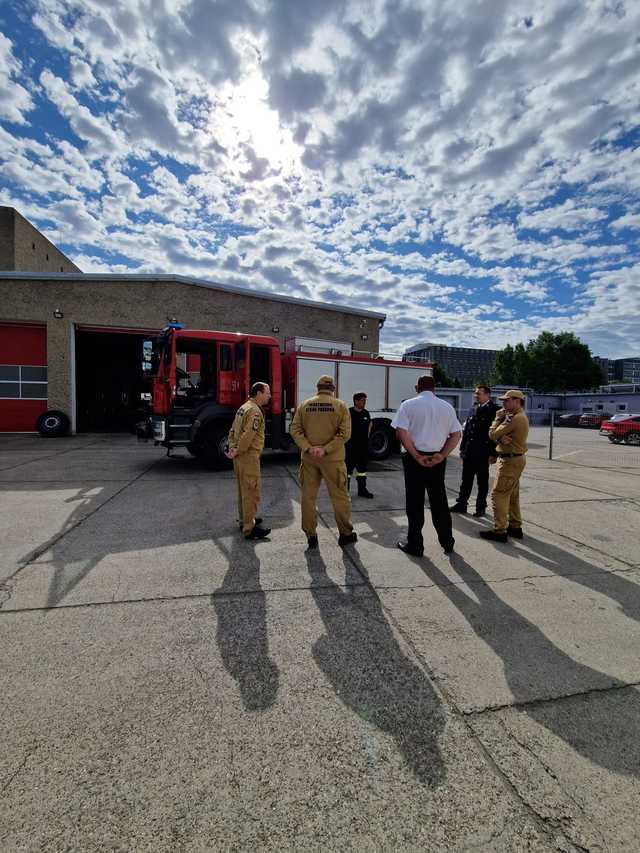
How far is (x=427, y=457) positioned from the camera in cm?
399

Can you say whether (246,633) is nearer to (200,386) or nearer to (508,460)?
(508,460)

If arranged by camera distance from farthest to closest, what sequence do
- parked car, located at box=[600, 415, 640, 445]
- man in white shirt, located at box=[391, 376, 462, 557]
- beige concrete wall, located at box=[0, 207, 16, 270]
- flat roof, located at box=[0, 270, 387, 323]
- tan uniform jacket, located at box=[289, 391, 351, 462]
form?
beige concrete wall, located at box=[0, 207, 16, 270] → parked car, located at box=[600, 415, 640, 445] → flat roof, located at box=[0, 270, 387, 323] → tan uniform jacket, located at box=[289, 391, 351, 462] → man in white shirt, located at box=[391, 376, 462, 557]

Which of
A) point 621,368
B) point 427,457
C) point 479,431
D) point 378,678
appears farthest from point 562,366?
point 621,368

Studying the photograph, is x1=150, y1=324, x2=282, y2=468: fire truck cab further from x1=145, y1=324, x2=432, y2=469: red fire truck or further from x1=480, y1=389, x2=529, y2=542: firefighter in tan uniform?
x1=480, y1=389, x2=529, y2=542: firefighter in tan uniform

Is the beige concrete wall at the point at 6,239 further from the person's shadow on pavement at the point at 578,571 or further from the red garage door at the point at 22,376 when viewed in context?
the person's shadow on pavement at the point at 578,571

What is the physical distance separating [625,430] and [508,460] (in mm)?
19112

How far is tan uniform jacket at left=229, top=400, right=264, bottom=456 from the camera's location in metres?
4.35

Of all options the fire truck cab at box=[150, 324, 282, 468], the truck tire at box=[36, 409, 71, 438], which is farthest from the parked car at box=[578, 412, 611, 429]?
the truck tire at box=[36, 409, 71, 438]

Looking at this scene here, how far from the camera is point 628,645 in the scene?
8.57 feet

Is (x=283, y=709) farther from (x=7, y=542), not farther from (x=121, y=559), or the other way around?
(x=7, y=542)

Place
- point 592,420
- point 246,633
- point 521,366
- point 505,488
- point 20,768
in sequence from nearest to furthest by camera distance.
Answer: point 20,768 < point 246,633 < point 505,488 < point 592,420 < point 521,366

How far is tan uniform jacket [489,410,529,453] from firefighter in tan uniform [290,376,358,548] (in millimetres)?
1760

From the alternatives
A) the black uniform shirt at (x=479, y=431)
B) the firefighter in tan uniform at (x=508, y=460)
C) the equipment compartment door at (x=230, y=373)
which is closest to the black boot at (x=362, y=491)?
the black uniform shirt at (x=479, y=431)

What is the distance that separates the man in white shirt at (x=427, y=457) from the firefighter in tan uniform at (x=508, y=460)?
0.74m
